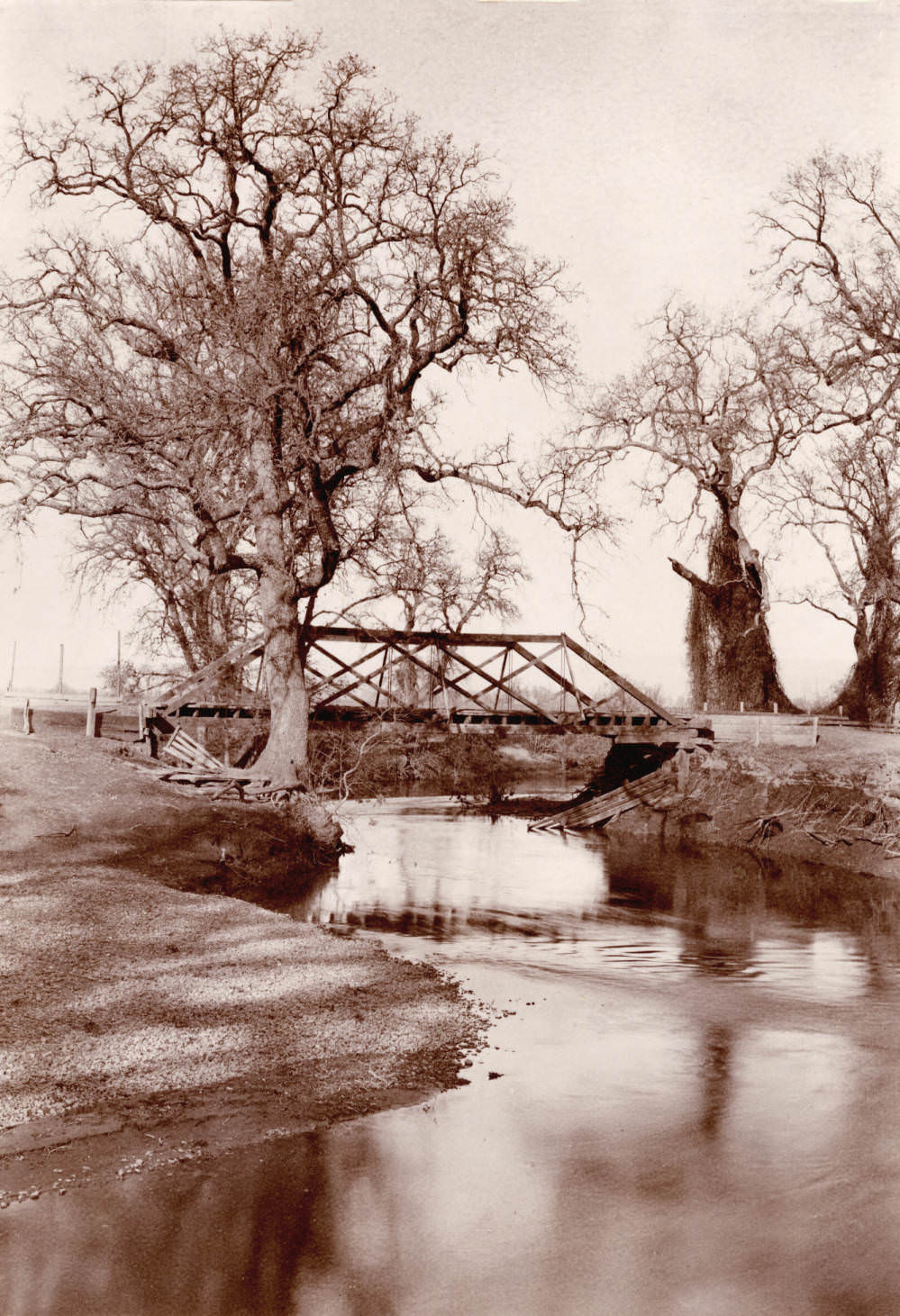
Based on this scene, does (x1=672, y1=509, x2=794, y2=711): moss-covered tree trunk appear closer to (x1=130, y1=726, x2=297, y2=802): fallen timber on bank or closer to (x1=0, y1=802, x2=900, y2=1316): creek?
(x1=130, y1=726, x2=297, y2=802): fallen timber on bank

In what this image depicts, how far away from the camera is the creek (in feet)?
22.3

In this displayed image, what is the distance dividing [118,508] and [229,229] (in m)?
5.87

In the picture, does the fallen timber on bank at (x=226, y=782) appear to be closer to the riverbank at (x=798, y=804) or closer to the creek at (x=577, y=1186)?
the creek at (x=577, y=1186)

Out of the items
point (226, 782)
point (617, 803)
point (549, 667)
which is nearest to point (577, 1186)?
point (226, 782)

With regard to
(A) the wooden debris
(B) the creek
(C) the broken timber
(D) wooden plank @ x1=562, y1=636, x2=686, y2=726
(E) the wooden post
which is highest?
(D) wooden plank @ x1=562, y1=636, x2=686, y2=726

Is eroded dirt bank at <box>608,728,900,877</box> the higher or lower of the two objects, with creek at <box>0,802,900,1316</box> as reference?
higher

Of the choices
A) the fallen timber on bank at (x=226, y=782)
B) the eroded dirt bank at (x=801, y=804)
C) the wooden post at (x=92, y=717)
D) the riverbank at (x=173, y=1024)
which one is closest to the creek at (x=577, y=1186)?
the riverbank at (x=173, y=1024)

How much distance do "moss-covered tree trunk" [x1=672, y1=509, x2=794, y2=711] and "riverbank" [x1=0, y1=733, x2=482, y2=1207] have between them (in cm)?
2399

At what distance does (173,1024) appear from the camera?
10.4 m

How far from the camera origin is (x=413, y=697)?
3031 cm

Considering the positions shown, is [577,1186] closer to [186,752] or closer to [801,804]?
[801,804]

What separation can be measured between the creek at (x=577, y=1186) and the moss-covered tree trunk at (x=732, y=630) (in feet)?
74.9

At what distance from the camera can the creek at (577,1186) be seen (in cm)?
679

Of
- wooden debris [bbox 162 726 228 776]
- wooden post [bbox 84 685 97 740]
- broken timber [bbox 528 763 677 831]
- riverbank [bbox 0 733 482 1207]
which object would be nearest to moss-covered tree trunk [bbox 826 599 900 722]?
broken timber [bbox 528 763 677 831]
